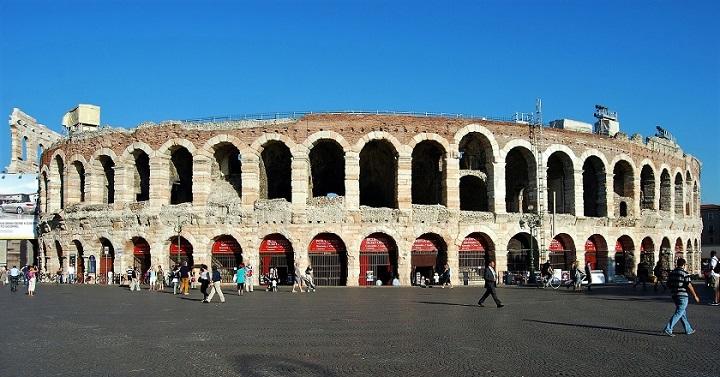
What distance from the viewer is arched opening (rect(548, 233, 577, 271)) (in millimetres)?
36844

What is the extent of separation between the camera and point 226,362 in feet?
33.0

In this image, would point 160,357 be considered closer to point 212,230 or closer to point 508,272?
point 212,230

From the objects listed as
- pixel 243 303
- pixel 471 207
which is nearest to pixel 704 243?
pixel 471 207

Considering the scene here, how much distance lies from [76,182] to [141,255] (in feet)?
24.5

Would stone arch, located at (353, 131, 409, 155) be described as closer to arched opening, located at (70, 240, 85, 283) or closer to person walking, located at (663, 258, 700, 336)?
arched opening, located at (70, 240, 85, 283)

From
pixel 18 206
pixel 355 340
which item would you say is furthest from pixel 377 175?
pixel 355 340

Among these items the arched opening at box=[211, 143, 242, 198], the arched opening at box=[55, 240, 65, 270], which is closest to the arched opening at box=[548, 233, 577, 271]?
the arched opening at box=[211, 143, 242, 198]

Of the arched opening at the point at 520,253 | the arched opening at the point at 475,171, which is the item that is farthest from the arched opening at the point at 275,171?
the arched opening at the point at 520,253

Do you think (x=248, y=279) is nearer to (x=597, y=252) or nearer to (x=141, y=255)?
(x=141, y=255)

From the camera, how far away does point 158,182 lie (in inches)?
1387

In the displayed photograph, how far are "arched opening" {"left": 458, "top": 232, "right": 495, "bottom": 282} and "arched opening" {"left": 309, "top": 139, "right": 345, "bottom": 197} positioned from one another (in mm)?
8881

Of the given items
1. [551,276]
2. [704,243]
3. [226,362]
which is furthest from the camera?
[704,243]

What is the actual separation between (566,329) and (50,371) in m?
10.2

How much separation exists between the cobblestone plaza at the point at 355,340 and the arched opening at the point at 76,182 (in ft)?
64.1
